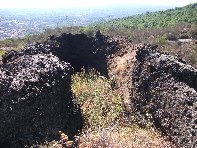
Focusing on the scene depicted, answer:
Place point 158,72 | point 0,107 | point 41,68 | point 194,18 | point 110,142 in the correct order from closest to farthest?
1. point 110,142
2. point 0,107
3. point 41,68
4. point 158,72
5. point 194,18

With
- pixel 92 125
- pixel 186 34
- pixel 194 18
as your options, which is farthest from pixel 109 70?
pixel 194 18

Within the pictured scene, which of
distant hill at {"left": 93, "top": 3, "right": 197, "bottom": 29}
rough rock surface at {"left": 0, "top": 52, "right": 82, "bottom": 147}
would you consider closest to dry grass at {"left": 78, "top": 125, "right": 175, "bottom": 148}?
rough rock surface at {"left": 0, "top": 52, "right": 82, "bottom": 147}

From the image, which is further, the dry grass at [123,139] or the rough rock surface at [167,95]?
the rough rock surface at [167,95]

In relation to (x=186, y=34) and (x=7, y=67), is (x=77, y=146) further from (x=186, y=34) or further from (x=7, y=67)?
(x=186, y=34)

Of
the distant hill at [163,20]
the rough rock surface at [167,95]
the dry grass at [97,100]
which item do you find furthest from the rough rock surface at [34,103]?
the distant hill at [163,20]

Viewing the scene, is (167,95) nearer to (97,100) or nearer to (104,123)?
(104,123)

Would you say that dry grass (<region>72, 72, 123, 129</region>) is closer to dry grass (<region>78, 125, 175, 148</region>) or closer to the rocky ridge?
the rocky ridge

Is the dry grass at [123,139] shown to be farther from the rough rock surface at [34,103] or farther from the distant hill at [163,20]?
the distant hill at [163,20]
